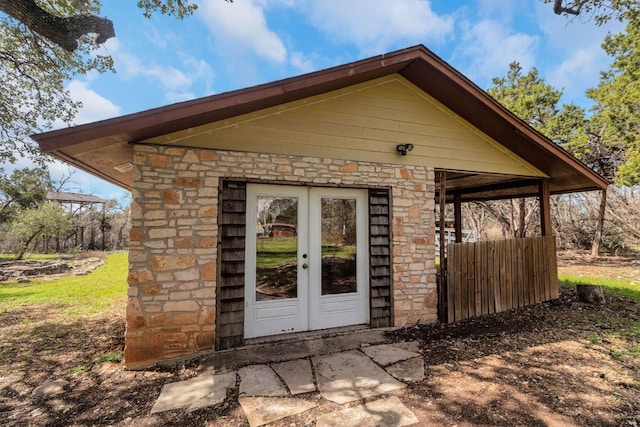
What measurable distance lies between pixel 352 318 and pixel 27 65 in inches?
368

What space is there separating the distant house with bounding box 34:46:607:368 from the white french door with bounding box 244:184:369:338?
0.02 metres

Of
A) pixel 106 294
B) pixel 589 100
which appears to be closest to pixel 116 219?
pixel 106 294

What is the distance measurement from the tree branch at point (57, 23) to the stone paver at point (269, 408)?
521cm

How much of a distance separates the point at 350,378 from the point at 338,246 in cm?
200

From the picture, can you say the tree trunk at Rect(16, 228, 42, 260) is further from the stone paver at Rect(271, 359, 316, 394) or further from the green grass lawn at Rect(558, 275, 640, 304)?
the green grass lawn at Rect(558, 275, 640, 304)

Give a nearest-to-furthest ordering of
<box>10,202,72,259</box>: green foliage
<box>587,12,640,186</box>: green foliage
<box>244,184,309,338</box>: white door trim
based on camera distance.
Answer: <box>244,184,309,338</box>: white door trim, <box>587,12,640,186</box>: green foliage, <box>10,202,72,259</box>: green foliage

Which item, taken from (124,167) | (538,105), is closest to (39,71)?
(124,167)

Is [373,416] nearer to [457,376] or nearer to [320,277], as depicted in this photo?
[457,376]

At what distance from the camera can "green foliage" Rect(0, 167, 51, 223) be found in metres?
16.7

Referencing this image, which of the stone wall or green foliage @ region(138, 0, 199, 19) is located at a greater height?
green foliage @ region(138, 0, 199, 19)

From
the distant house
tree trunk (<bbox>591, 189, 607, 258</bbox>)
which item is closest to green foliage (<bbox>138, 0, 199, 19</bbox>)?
the distant house

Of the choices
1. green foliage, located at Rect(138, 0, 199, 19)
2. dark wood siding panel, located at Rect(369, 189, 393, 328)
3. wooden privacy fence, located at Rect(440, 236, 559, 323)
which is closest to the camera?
dark wood siding panel, located at Rect(369, 189, 393, 328)

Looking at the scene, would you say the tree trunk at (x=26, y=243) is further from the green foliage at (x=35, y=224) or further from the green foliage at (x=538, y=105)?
the green foliage at (x=538, y=105)

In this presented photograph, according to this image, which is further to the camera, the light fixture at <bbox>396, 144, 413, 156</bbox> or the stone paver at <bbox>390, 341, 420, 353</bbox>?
the light fixture at <bbox>396, 144, 413, 156</bbox>
